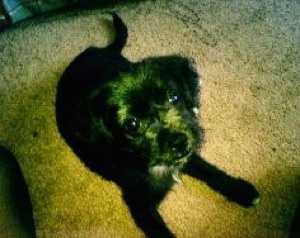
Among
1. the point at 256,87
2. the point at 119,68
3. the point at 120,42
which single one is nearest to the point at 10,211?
the point at 119,68

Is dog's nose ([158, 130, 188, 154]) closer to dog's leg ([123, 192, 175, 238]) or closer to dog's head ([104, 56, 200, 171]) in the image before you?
dog's head ([104, 56, 200, 171])

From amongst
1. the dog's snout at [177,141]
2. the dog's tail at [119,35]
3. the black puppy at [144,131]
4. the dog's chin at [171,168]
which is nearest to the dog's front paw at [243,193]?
the black puppy at [144,131]

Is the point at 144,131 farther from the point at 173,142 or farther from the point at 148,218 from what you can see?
the point at 148,218

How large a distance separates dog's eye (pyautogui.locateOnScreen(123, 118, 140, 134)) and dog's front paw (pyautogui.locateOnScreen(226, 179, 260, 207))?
1.50 ft

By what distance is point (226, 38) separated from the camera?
→ 190 centimetres

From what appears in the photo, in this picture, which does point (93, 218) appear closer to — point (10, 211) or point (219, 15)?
point (10, 211)

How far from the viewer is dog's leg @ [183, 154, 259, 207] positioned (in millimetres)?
1412

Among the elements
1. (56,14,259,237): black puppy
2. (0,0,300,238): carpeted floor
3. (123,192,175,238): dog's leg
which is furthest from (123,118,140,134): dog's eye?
(0,0,300,238): carpeted floor

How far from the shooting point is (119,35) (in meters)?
1.89

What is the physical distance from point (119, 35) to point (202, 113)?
23.0 inches

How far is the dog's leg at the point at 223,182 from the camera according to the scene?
1.41 metres

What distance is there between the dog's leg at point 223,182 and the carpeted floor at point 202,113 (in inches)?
1.2

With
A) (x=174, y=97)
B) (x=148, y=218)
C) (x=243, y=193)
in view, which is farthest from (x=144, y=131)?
(x=243, y=193)

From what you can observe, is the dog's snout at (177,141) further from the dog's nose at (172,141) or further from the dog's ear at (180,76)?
the dog's ear at (180,76)
